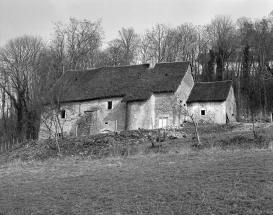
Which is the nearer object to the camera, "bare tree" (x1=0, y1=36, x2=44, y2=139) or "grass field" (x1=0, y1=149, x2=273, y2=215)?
"grass field" (x1=0, y1=149, x2=273, y2=215)

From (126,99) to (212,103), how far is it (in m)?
7.77

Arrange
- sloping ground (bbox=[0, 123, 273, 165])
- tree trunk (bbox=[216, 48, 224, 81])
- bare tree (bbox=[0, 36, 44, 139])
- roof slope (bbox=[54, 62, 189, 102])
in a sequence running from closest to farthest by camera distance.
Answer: sloping ground (bbox=[0, 123, 273, 165])
roof slope (bbox=[54, 62, 189, 102])
bare tree (bbox=[0, 36, 44, 139])
tree trunk (bbox=[216, 48, 224, 81])

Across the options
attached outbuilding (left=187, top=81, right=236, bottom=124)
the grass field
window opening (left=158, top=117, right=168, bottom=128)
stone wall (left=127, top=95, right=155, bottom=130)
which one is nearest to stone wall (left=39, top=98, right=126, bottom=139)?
stone wall (left=127, top=95, right=155, bottom=130)

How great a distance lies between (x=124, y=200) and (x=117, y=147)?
45.4 ft

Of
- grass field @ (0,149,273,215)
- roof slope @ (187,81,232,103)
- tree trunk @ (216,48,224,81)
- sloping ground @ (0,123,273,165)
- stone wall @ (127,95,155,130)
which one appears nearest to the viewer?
grass field @ (0,149,273,215)

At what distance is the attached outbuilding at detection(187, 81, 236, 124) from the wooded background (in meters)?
5.28

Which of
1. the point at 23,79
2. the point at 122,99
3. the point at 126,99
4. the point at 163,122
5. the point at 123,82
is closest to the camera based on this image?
the point at 163,122

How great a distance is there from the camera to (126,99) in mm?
37531

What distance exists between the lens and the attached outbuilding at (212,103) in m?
38.6

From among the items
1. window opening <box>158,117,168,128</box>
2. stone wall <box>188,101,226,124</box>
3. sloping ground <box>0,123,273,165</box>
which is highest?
stone wall <box>188,101,226,124</box>

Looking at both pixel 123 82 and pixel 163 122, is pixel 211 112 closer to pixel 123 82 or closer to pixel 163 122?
pixel 163 122

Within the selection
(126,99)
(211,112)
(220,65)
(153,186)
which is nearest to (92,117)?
(126,99)

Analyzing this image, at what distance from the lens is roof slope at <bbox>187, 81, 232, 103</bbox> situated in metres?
39.1

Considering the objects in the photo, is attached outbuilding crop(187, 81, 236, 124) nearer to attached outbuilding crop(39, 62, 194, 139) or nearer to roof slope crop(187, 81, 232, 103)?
roof slope crop(187, 81, 232, 103)
